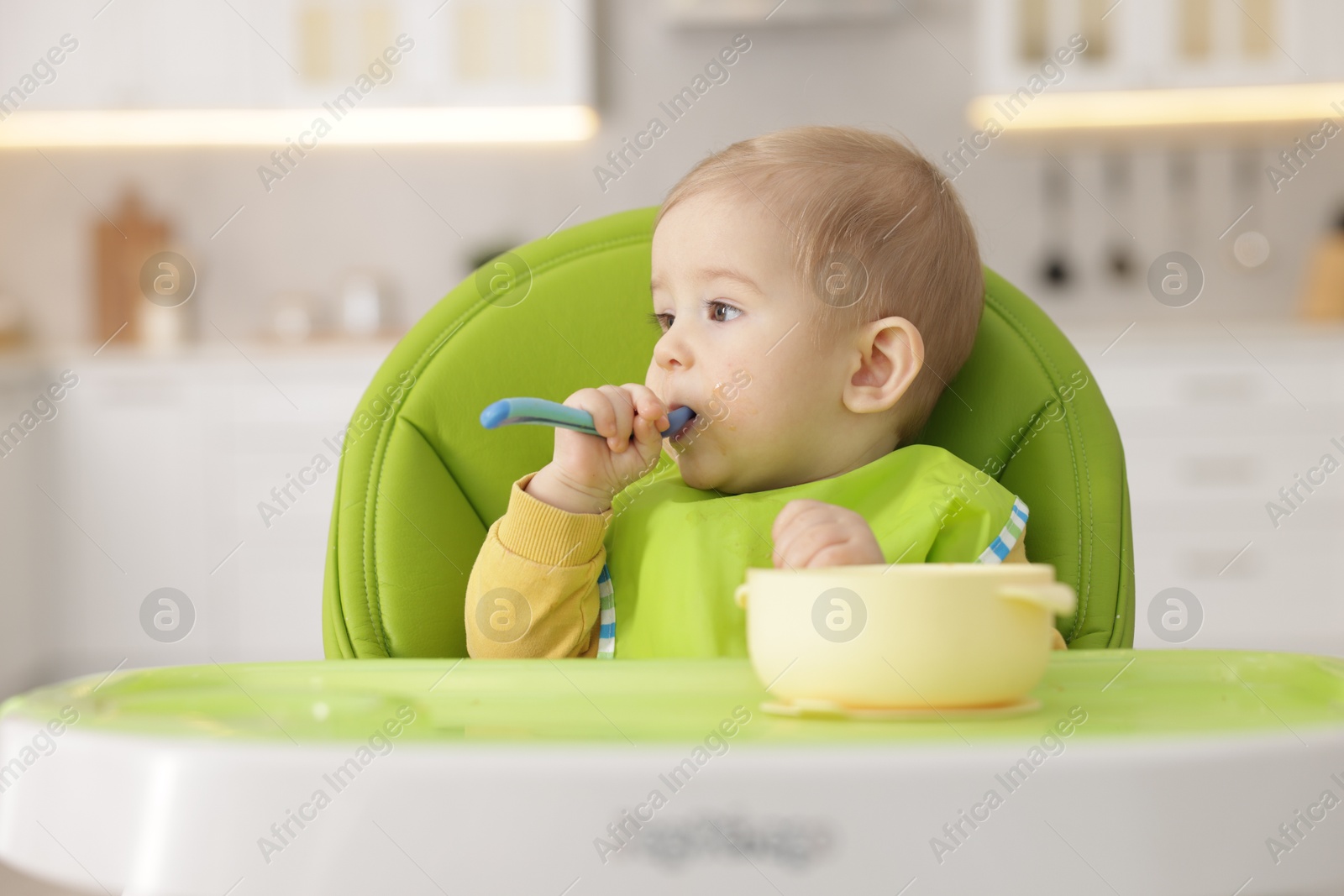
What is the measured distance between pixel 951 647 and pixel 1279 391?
2.77m

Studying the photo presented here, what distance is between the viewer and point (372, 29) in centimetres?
321

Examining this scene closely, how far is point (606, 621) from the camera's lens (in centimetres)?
89

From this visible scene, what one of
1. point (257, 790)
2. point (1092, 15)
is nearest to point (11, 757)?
point (257, 790)

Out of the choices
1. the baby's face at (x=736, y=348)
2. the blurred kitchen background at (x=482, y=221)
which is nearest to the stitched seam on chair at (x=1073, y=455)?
the baby's face at (x=736, y=348)

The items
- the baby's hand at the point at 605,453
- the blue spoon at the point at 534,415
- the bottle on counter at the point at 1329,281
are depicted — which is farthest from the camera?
the bottle on counter at the point at 1329,281

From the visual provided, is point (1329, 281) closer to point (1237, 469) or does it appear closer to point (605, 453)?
point (1237, 469)

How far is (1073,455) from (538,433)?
1.27 ft

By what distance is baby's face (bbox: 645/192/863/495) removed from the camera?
881 mm

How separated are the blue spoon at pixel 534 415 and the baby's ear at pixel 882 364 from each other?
0.78ft

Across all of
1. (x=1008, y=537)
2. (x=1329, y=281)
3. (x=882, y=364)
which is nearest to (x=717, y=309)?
(x=882, y=364)

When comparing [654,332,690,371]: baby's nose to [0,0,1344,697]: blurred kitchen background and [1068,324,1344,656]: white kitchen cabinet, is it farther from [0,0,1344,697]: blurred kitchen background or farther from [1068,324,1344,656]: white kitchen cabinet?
[1068,324,1344,656]: white kitchen cabinet

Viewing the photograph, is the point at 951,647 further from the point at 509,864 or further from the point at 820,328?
the point at 820,328

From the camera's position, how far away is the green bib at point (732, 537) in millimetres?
819

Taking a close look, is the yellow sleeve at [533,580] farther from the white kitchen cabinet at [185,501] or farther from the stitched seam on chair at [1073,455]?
the white kitchen cabinet at [185,501]
